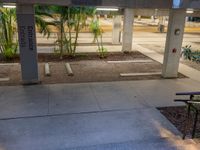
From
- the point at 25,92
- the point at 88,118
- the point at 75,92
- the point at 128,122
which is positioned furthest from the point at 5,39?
the point at 128,122

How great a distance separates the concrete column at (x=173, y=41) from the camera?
319 inches

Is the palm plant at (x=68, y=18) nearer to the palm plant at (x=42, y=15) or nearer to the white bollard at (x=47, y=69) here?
the palm plant at (x=42, y=15)

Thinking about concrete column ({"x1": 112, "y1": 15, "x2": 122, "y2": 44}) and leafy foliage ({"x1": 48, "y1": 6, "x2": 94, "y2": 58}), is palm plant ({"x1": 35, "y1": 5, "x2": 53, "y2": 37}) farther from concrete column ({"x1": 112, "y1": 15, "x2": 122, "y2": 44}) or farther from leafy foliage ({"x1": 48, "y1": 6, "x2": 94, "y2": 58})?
concrete column ({"x1": 112, "y1": 15, "x2": 122, "y2": 44})

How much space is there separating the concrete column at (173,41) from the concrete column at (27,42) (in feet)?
15.6

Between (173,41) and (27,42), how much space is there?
5141 millimetres

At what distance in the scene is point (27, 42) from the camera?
740cm

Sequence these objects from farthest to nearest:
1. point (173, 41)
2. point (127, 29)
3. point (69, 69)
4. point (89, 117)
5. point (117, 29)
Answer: point (117, 29)
point (127, 29)
point (69, 69)
point (173, 41)
point (89, 117)

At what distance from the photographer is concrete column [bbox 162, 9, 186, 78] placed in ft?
26.6

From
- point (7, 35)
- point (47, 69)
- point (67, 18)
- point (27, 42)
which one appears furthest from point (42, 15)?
point (27, 42)

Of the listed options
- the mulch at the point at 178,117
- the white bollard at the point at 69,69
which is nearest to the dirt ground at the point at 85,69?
the white bollard at the point at 69,69

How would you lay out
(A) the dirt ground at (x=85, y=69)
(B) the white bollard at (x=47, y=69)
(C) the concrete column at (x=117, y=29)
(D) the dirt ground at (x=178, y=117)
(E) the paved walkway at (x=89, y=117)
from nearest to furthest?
(E) the paved walkway at (x=89, y=117)
(D) the dirt ground at (x=178, y=117)
(A) the dirt ground at (x=85, y=69)
(B) the white bollard at (x=47, y=69)
(C) the concrete column at (x=117, y=29)

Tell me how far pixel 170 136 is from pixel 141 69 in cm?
544

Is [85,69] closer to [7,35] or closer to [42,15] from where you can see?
[42,15]

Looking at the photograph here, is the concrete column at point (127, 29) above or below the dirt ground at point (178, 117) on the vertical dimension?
above
